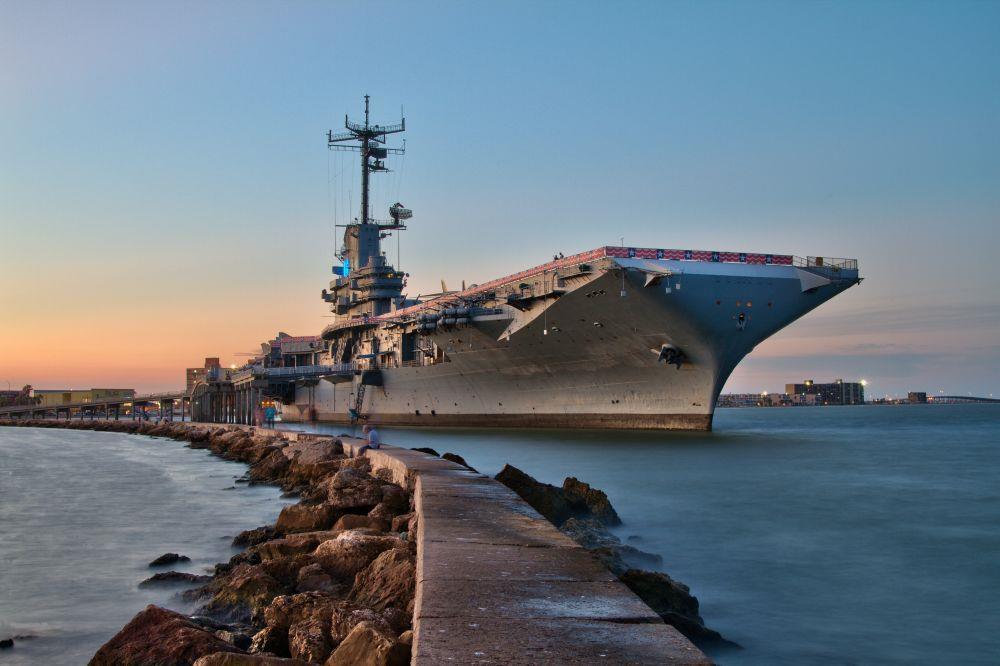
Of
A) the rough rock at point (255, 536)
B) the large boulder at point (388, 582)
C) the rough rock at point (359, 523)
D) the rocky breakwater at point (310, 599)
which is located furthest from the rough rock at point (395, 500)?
the large boulder at point (388, 582)

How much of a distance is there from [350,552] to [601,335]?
834 inches

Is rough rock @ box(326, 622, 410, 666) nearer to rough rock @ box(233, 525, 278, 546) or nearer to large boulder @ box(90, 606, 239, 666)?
large boulder @ box(90, 606, 239, 666)

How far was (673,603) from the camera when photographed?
6.23 meters

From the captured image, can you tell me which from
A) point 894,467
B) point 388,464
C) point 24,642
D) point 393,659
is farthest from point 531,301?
point 393,659

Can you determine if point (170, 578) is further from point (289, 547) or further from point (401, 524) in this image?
point (401, 524)

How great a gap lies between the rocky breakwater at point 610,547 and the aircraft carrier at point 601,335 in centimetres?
1260

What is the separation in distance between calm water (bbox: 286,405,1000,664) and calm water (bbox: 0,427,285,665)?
5.18 metres

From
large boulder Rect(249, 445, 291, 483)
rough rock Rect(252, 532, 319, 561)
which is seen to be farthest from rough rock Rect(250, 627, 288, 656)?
large boulder Rect(249, 445, 291, 483)

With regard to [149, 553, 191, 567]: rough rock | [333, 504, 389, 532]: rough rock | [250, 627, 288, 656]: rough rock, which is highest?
[333, 504, 389, 532]: rough rock

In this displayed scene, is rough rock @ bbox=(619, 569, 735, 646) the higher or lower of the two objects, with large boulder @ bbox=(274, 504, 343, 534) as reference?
lower

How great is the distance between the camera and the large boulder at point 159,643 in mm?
4301

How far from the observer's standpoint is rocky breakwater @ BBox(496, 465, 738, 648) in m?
6.15

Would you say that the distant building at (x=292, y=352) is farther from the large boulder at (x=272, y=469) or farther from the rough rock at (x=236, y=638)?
the rough rock at (x=236, y=638)

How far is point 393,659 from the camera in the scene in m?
3.67
